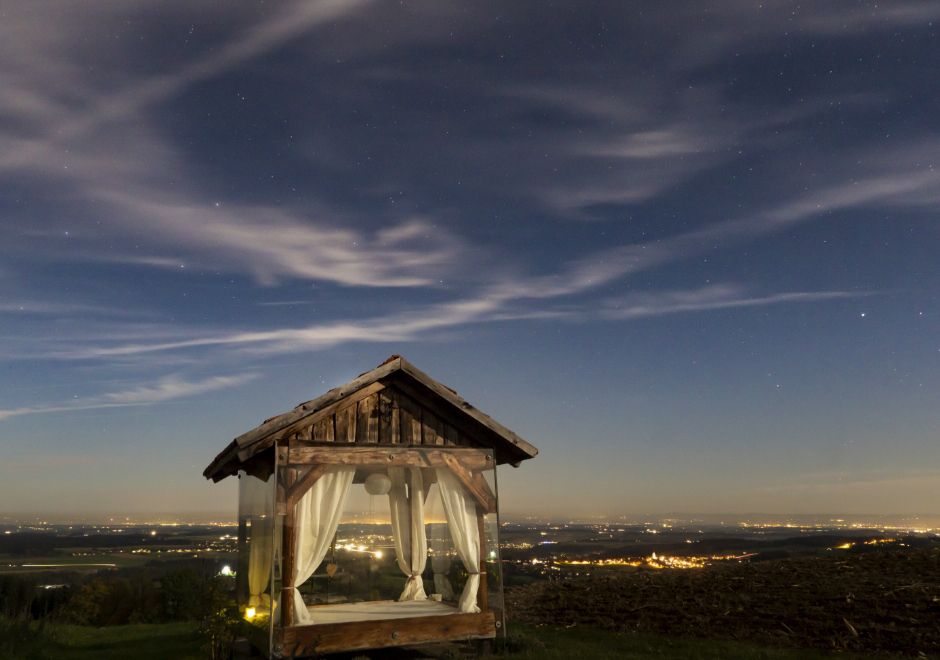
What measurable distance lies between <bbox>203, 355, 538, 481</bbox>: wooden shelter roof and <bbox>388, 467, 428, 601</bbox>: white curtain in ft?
6.37

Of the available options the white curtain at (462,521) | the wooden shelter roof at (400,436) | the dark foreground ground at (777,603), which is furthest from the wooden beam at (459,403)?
the dark foreground ground at (777,603)

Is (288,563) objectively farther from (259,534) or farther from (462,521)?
(462,521)

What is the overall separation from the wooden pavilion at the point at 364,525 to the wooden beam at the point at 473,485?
2 cm

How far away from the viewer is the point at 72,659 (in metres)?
11.8

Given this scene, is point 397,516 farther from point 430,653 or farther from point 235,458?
point 235,458

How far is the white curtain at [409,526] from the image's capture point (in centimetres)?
1295

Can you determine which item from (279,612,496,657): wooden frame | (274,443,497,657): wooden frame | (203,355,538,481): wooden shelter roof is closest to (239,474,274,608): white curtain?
(274,443,497,657): wooden frame

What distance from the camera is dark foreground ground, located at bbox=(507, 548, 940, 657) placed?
35.5ft

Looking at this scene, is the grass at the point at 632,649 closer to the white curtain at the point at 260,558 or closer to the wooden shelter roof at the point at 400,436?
the wooden shelter roof at the point at 400,436

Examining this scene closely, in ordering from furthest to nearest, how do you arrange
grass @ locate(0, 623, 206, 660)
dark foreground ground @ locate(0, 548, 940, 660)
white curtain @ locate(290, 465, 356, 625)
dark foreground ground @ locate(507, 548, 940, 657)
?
grass @ locate(0, 623, 206, 660) → dark foreground ground @ locate(507, 548, 940, 657) → dark foreground ground @ locate(0, 548, 940, 660) → white curtain @ locate(290, 465, 356, 625)

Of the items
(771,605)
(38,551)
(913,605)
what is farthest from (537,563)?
(38,551)

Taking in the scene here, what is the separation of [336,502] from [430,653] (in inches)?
109

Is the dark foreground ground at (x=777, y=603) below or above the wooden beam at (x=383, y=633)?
below

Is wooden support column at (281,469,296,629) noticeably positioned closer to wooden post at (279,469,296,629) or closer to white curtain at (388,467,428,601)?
wooden post at (279,469,296,629)
